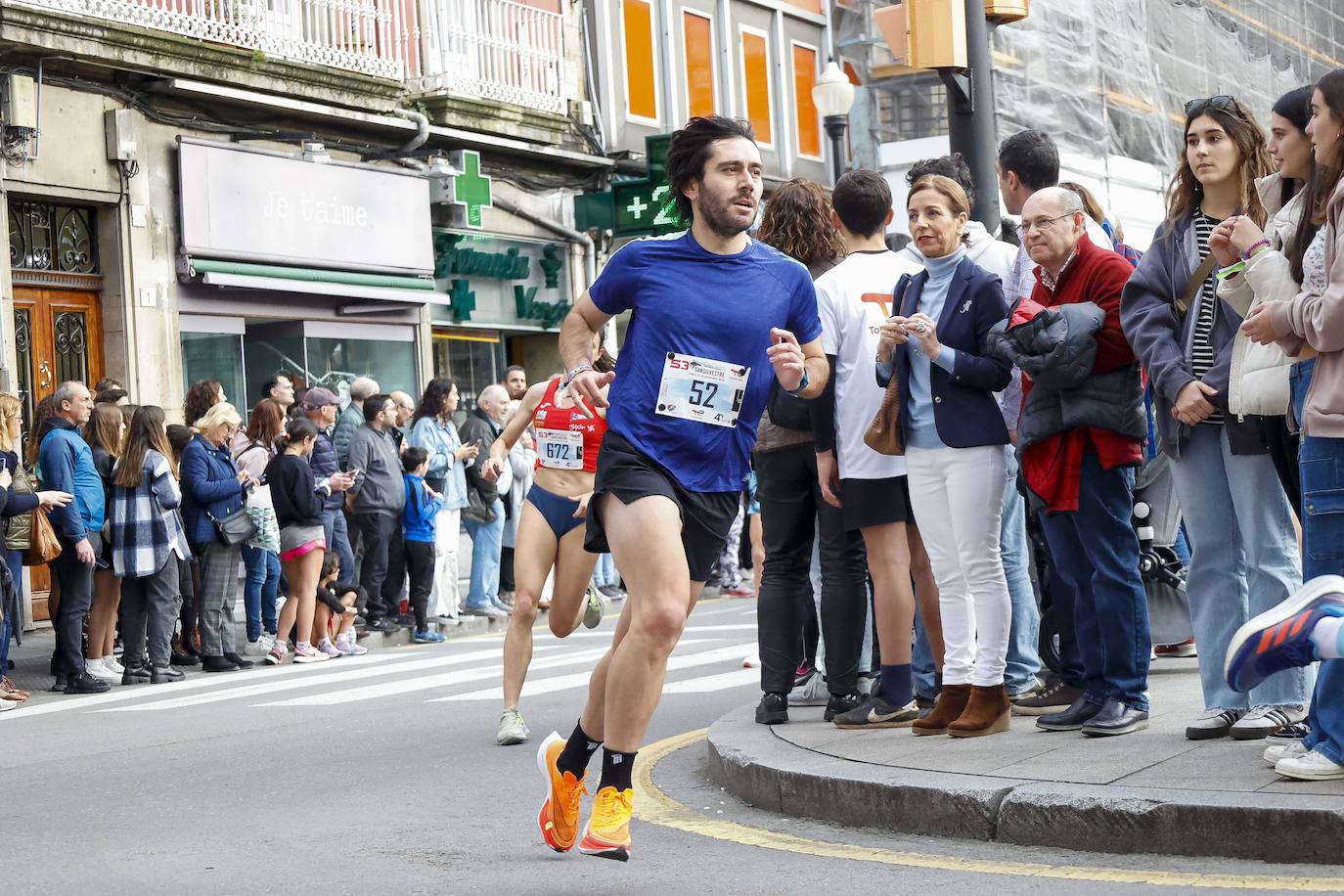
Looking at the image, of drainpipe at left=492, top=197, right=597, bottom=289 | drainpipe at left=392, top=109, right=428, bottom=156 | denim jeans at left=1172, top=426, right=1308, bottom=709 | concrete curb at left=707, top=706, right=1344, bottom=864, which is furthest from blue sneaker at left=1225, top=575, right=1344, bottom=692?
drainpipe at left=492, top=197, right=597, bottom=289

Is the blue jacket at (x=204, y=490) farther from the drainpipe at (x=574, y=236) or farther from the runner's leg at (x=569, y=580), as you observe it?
the drainpipe at (x=574, y=236)

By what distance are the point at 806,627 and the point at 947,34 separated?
10.8ft

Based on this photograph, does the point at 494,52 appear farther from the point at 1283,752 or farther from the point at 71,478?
the point at 1283,752

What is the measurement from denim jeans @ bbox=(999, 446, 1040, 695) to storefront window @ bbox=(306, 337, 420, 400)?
13.8 meters

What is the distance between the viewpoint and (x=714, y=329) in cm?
564

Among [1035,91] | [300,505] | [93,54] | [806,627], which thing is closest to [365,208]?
[93,54]

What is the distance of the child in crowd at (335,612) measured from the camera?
1428 centimetres

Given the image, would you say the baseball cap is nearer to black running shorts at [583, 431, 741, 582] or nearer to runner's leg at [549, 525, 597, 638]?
runner's leg at [549, 525, 597, 638]

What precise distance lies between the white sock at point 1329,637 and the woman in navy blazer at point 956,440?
1897 millimetres

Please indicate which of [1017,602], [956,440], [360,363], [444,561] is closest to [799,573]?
[1017,602]

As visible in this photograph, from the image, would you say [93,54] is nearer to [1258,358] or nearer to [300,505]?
[300,505]

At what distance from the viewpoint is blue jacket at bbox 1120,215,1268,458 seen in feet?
20.2

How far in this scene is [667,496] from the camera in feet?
18.0

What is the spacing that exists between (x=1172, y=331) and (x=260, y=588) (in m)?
9.14
